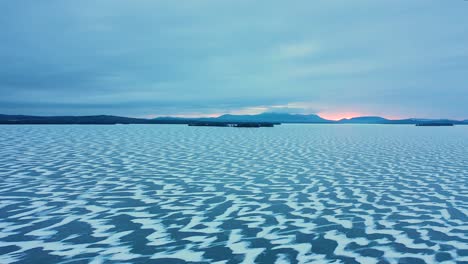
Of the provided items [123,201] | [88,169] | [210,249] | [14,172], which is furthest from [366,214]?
[14,172]

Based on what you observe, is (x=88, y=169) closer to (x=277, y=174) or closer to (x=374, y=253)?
(x=277, y=174)

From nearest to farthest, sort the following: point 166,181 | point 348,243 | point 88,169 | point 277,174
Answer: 1. point 348,243
2. point 166,181
3. point 277,174
4. point 88,169

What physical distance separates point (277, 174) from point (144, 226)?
467 inches

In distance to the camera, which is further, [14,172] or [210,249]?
[14,172]

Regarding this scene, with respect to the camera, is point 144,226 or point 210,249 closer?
point 210,249

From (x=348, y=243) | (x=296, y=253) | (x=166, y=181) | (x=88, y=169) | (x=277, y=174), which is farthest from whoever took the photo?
(x=88, y=169)

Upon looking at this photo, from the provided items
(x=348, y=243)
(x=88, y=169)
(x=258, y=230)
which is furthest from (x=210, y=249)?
(x=88, y=169)

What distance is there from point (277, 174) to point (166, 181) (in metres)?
7.15

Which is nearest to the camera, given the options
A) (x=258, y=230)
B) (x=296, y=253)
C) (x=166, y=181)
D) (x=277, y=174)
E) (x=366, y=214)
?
(x=296, y=253)

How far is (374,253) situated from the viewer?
9.15m

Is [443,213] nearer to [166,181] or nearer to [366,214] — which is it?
[366,214]

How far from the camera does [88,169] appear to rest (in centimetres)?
2330

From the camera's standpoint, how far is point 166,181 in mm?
19016

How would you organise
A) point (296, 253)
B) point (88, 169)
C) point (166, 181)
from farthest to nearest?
1. point (88, 169)
2. point (166, 181)
3. point (296, 253)
